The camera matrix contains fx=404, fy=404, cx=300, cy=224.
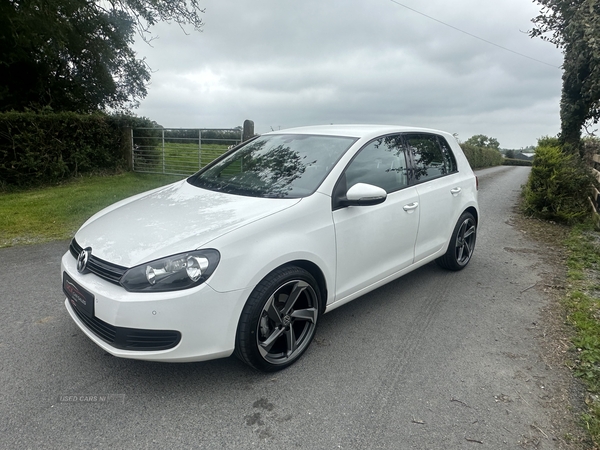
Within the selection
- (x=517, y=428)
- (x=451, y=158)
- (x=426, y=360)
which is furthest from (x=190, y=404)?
(x=451, y=158)

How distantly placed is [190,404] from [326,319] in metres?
1.50

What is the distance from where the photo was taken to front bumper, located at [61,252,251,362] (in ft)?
7.47

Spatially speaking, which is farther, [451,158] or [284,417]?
[451,158]

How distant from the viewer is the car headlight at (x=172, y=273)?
2314 mm

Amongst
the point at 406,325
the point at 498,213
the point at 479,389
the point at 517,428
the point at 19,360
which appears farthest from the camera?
the point at 498,213

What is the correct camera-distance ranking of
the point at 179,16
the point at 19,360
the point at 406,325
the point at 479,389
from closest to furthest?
the point at 479,389 → the point at 19,360 → the point at 406,325 → the point at 179,16

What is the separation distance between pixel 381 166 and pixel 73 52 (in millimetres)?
13373

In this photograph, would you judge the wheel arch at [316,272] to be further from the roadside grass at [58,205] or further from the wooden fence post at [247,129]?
the wooden fence post at [247,129]

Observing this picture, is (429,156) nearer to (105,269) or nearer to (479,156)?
(105,269)

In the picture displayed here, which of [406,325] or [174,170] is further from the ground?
[174,170]

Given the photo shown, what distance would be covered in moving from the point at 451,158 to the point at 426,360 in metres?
2.61

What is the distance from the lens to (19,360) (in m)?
2.85

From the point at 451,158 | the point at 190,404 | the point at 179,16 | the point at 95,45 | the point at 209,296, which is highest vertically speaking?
the point at 179,16

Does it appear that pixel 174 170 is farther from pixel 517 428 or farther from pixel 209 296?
pixel 517 428
